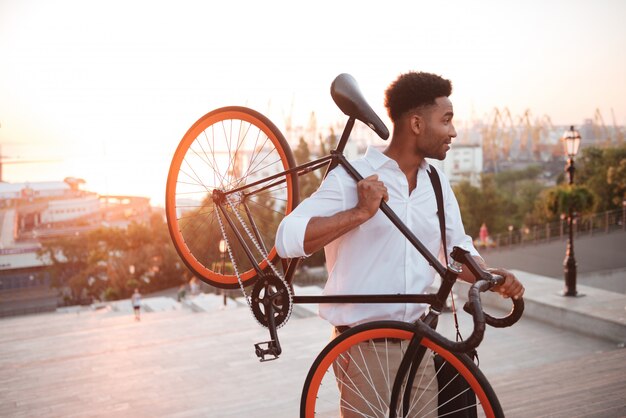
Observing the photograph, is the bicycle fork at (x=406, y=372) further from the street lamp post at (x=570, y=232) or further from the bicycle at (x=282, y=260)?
the street lamp post at (x=570, y=232)

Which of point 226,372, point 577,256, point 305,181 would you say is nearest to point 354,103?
point 226,372

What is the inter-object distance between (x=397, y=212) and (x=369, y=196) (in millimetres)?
253

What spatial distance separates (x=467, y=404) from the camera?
2.10 m

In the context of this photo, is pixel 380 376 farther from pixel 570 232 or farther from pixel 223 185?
pixel 570 232

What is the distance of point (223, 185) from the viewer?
2.74m

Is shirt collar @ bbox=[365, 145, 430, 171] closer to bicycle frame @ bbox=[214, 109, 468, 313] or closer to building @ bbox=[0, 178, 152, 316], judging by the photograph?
bicycle frame @ bbox=[214, 109, 468, 313]

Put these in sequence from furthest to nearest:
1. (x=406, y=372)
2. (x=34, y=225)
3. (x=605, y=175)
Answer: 1. (x=34, y=225)
2. (x=605, y=175)
3. (x=406, y=372)

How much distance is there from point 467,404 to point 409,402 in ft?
0.73

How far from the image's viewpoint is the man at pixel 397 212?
85.0 inches

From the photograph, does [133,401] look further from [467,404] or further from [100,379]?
[467,404]

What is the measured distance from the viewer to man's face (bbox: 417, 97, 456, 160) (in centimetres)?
218

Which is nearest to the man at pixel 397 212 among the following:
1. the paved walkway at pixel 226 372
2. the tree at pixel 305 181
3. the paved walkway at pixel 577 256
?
the paved walkway at pixel 226 372

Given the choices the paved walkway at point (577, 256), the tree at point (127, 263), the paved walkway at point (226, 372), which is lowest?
the tree at point (127, 263)

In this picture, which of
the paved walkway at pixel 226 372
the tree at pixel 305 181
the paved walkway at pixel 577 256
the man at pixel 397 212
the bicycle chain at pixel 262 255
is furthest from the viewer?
the tree at pixel 305 181
